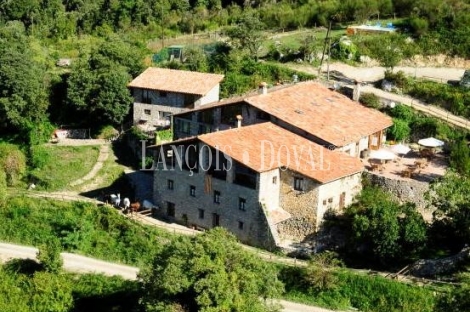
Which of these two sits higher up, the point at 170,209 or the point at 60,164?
the point at 60,164

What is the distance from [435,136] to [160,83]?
22.7m

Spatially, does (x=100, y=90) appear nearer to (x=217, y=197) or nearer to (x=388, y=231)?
(x=217, y=197)

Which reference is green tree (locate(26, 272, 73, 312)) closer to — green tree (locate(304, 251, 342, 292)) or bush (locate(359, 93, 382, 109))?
green tree (locate(304, 251, 342, 292))

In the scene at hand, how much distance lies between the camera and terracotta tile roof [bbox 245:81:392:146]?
53.4m

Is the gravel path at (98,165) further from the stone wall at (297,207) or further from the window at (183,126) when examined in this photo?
the stone wall at (297,207)

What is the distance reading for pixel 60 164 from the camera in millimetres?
60656

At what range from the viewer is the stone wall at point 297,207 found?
48.0m

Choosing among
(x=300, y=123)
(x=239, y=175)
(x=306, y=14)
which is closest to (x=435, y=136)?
(x=300, y=123)

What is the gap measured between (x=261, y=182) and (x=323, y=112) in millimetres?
10636

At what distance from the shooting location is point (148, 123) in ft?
215

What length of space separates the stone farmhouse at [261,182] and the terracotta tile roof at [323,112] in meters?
2.24

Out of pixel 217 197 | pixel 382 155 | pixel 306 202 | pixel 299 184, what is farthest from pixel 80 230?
pixel 382 155

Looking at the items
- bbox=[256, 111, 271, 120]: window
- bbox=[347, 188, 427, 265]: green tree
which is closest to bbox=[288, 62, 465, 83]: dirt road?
bbox=[256, 111, 271, 120]: window

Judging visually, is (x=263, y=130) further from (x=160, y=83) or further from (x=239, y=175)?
(x=160, y=83)
